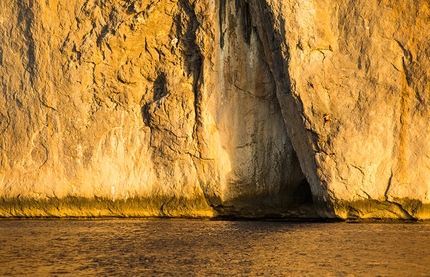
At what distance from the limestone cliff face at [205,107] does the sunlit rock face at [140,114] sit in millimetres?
28

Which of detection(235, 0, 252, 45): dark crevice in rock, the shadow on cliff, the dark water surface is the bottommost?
the dark water surface

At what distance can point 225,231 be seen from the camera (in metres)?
14.4

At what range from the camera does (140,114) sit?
57.1 ft

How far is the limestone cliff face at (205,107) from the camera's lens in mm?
14859

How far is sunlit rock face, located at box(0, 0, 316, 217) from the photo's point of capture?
16.8 metres

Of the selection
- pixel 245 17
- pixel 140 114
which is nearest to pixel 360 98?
pixel 245 17

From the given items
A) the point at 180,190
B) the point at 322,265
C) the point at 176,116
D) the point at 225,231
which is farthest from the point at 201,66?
the point at 322,265

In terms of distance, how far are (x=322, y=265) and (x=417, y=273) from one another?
132 cm

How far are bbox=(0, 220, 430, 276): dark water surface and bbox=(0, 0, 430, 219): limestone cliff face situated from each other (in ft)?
4.48

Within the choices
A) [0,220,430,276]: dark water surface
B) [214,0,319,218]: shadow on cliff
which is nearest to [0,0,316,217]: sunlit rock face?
[214,0,319,218]: shadow on cliff

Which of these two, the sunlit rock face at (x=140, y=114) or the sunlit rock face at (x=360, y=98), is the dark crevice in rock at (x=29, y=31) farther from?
the sunlit rock face at (x=360, y=98)

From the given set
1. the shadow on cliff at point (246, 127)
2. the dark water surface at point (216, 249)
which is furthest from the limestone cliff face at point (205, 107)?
the dark water surface at point (216, 249)

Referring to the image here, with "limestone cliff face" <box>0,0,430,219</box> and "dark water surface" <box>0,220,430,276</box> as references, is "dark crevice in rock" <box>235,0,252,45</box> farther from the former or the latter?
"dark water surface" <box>0,220,430,276</box>

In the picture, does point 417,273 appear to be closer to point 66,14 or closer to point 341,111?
point 341,111
